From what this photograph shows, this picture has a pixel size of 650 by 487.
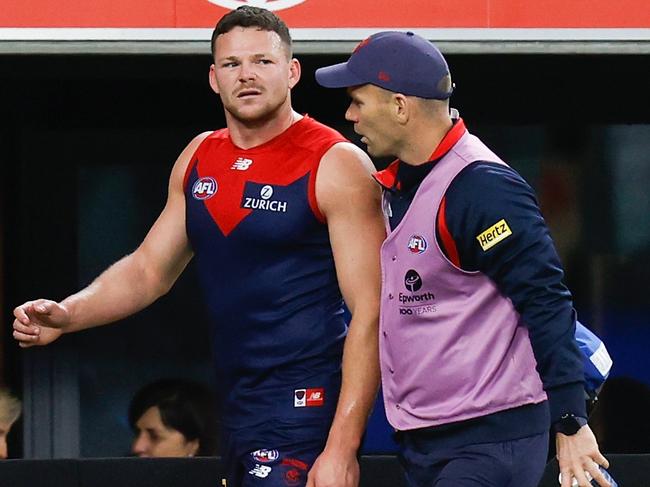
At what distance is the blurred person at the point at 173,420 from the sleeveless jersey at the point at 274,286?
2.34 metres

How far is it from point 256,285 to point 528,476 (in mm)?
845

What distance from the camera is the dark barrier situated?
5652 mm

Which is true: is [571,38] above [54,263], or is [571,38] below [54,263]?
above

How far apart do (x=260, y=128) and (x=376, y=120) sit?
0.51 metres

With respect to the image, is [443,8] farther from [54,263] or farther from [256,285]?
[54,263]

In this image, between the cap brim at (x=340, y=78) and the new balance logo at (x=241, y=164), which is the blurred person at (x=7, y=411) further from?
the cap brim at (x=340, y=78)

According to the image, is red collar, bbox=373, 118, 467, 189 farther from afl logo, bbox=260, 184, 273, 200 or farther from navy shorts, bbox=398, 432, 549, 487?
navy shorts, bbox=398, 432, 549, 487

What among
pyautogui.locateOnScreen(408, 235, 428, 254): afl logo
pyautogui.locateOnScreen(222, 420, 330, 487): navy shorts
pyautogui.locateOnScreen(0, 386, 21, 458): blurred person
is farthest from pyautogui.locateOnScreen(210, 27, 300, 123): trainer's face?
pyautogui.locateOnScreen(0, 386, 21, 458): blurred person

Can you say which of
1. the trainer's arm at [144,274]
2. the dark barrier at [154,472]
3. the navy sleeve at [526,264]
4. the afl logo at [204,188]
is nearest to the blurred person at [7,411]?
the dark barrier at [154,472]

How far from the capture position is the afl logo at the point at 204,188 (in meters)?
3.97

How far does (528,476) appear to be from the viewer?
11.5ft

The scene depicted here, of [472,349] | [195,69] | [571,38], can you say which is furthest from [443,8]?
[472,349]

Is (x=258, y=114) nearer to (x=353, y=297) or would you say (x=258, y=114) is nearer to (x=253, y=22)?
(x=253, y=22)

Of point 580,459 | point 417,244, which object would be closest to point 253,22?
point 417,244
